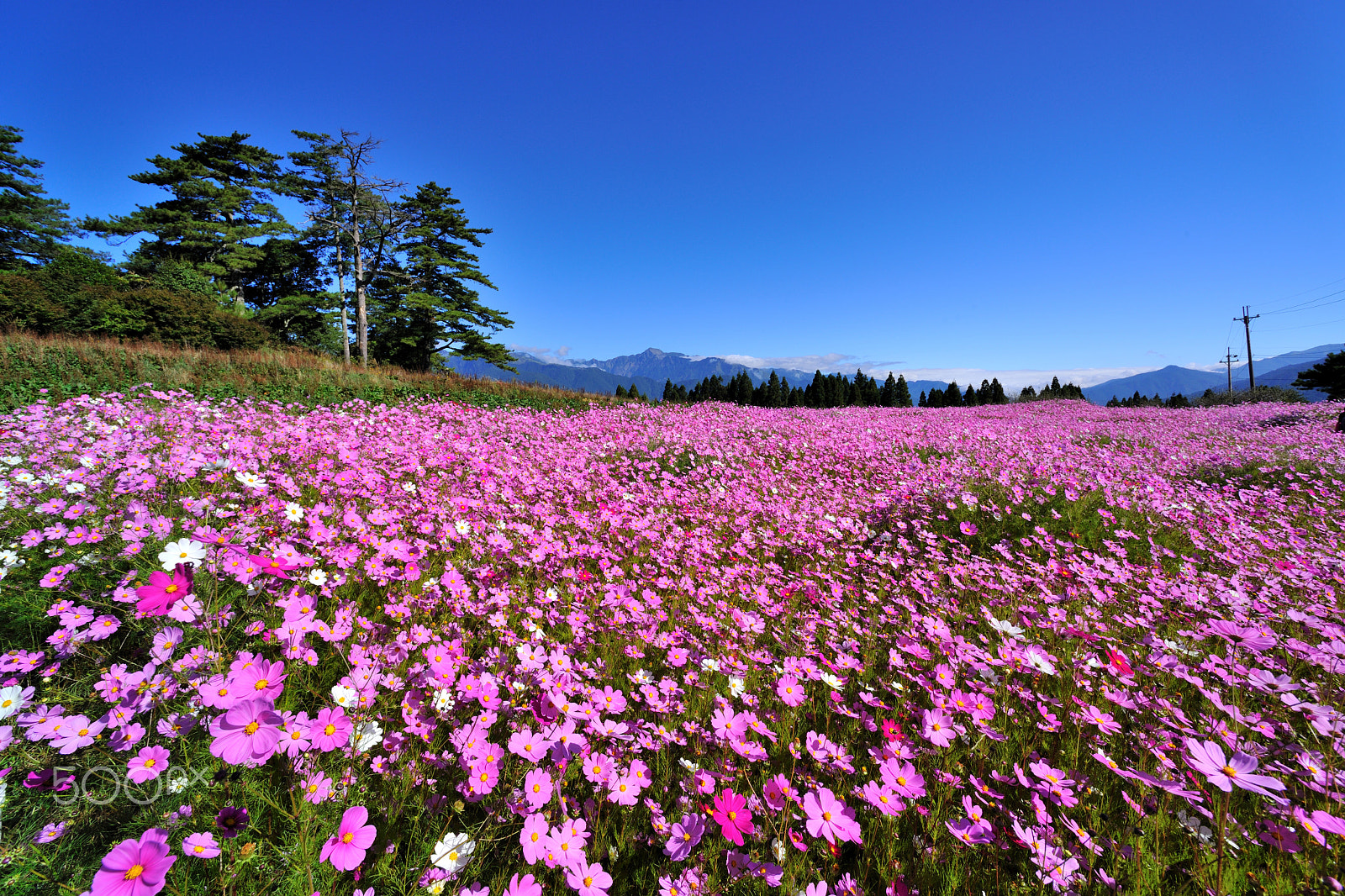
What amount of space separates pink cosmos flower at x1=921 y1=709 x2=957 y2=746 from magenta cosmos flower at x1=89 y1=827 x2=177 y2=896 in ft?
7.65

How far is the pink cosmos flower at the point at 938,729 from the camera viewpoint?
1.94m

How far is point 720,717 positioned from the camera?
2.00 m

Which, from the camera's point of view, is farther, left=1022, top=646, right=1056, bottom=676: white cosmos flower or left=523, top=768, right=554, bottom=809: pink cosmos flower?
left=1022, top=646, right=1056, bottom=676: white cosmos flower

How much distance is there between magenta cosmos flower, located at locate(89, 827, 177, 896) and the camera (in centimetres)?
93

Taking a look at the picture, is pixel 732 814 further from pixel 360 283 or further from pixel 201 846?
pixel 360 283

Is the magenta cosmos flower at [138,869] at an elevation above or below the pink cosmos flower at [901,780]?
above

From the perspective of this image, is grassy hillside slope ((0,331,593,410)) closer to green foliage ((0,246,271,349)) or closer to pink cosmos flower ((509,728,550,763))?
green foliage ((0,246,271,349))

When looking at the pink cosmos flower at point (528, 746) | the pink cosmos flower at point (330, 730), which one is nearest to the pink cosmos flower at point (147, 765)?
the pink cosmos flower at point (330, 730)

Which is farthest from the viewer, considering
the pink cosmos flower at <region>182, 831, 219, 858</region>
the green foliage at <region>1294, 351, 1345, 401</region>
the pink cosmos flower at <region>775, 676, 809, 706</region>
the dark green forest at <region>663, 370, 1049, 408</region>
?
the dark green forest at <region>663, 370, 1049, 408</region>

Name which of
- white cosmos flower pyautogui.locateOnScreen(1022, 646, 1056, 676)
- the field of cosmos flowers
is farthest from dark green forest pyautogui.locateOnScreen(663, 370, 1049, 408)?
white cosmos flower pyautogui.locateOnScreen(1022, 646, 1056, 676)

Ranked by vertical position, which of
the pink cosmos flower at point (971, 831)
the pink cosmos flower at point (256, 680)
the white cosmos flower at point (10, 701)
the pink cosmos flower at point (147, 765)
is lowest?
the pink cosmos flower at point (971, 831)

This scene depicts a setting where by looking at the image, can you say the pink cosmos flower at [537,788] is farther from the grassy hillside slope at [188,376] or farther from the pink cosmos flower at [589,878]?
the grassy hillside slope at [188,376]

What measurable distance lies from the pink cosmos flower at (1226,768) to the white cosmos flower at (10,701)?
3178 mm

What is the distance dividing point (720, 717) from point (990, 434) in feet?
39.3
